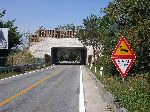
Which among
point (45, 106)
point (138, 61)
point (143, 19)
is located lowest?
point (45, 106)

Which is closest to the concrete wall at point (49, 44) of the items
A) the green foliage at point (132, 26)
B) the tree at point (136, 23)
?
the green foliage at point (132, 26)

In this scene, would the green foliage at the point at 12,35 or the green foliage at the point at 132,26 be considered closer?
the green foliage at the point at 132,26

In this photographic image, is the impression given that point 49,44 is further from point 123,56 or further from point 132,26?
point 123,56

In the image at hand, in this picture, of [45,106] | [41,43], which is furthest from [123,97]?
[41,43]

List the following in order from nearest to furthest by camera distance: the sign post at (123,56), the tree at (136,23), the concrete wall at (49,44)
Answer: the sign post at (123,56) < the tree at (136,23) < the concrete wall at (49,44)

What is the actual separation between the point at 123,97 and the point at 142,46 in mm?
8495

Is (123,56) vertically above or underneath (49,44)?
underneath

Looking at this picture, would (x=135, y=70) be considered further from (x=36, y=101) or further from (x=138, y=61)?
(x=36, y=101)

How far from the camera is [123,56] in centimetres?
1238

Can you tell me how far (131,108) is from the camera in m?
9.66

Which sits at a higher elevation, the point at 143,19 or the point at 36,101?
the point at 143,19

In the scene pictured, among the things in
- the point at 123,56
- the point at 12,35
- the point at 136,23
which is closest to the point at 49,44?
the point at 12,35

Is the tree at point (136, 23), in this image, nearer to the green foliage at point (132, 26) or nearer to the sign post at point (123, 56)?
the green foliage at point (132, 26)

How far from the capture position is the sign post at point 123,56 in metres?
12.3
